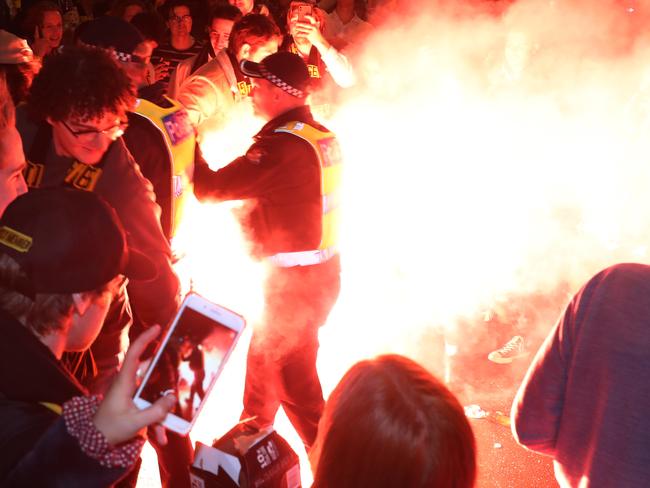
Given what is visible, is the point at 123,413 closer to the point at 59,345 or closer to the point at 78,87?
the point at 59,345

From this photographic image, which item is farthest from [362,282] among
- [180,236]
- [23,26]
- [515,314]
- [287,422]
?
[23,26]

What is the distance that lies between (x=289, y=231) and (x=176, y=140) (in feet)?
2.68

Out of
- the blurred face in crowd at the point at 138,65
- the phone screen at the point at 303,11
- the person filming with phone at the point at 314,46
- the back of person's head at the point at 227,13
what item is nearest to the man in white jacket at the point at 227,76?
the back of person's head at the point at 227,13

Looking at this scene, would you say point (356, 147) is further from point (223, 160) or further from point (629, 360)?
point (629, 360)

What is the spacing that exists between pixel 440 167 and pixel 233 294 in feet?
9.93

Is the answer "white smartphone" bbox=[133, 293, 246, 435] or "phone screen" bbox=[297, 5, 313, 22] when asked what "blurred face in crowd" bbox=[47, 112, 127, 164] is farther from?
"phone screen" bbox=[297, 5, 313, 22]

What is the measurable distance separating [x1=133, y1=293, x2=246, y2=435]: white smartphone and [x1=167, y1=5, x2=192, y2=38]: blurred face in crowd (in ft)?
15.6

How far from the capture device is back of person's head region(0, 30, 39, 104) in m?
3.17

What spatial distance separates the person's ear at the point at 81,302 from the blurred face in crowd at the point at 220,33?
4.01 m

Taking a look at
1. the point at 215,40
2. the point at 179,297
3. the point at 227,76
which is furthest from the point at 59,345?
the point at 215,40

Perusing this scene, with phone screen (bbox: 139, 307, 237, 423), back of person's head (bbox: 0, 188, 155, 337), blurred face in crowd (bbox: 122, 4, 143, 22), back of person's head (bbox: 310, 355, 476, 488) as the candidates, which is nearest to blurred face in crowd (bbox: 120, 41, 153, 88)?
back of person's head (bbox: 0, 188, 155, 337)

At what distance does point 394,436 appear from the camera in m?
1.53

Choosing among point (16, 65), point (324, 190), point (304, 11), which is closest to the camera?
point (16, 65)

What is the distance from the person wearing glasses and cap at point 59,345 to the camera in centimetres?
138
